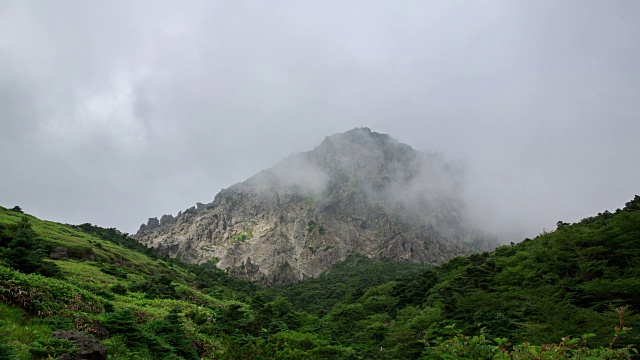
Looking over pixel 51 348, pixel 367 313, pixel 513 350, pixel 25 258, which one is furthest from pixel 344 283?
pixel 513 350

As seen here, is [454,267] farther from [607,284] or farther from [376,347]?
[607,284]

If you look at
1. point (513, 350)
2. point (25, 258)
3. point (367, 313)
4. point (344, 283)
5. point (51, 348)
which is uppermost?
point (344, 283)

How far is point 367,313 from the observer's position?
5456 centimetres

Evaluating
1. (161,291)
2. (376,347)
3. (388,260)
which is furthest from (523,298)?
(388,260)

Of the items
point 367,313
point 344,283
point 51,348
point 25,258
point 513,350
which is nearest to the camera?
point 513,350

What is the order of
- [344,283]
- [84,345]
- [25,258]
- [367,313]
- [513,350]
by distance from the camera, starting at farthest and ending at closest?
1. [344,283]
2. [367,313]
3. [25,258]
4. [84,345]
5. [513,350]

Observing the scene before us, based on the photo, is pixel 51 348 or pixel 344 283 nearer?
pixel 51 348

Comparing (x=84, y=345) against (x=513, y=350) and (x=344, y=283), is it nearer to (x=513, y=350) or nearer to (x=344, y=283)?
(x=513, y=350)

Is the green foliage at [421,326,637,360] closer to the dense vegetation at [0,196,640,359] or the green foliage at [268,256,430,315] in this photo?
the dense vegetation at [0,196,640,359]

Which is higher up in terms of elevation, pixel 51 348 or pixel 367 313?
pixel 367 313

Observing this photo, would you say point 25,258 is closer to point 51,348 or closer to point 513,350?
point 51,348

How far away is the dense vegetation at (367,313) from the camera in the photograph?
1047 centimetres

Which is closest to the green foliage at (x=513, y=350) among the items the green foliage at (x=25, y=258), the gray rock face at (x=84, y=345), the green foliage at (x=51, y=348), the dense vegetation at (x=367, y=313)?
the dense vegetation at (x=367, y=313)

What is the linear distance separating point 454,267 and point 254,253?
126245 mm
